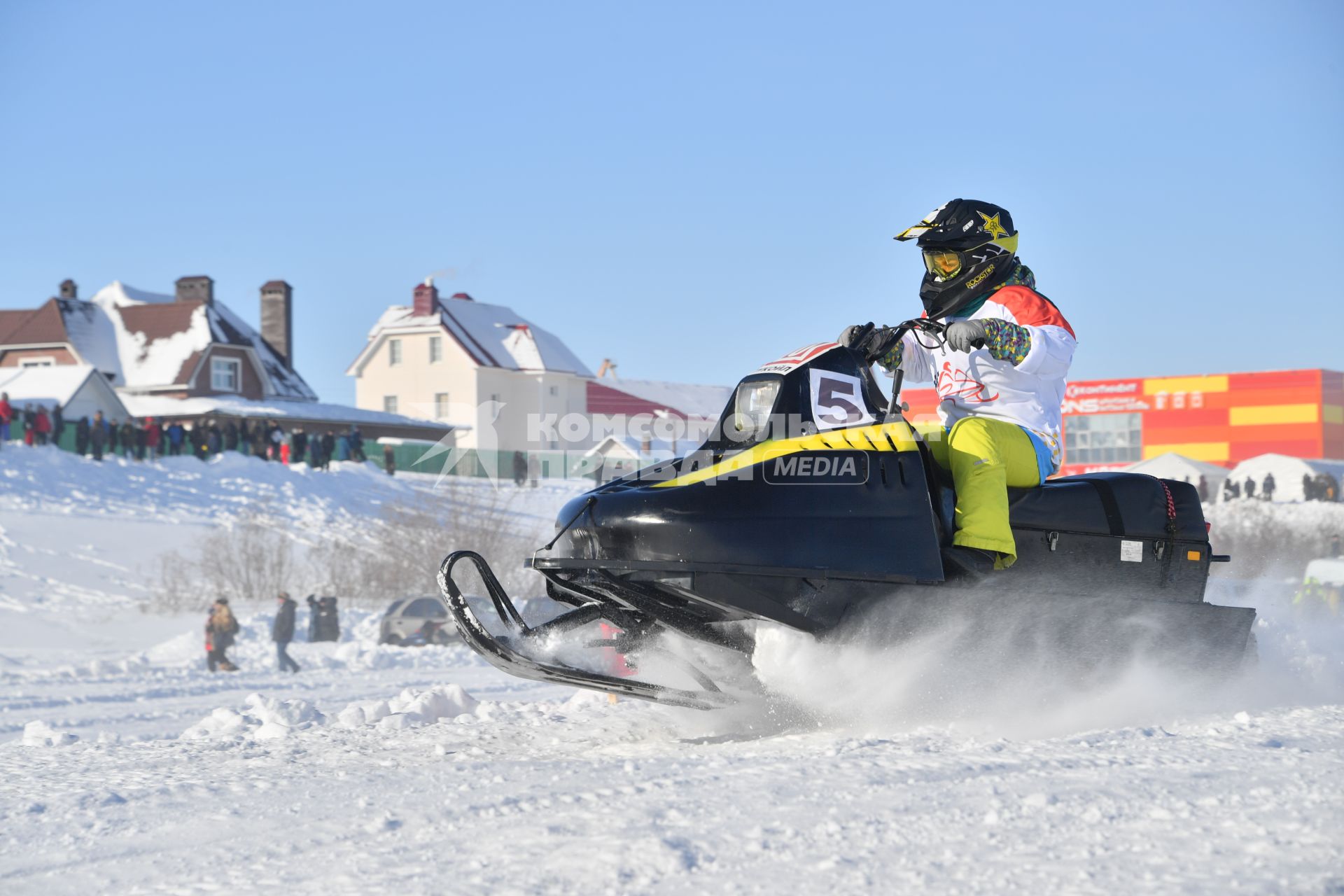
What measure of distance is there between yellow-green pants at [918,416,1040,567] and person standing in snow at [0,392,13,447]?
110ft

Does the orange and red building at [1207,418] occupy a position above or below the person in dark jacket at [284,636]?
above

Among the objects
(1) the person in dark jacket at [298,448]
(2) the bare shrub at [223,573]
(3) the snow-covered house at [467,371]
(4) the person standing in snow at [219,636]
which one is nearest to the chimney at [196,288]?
(3) the snow-covered house at [467,371]

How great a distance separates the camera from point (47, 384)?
140 feet

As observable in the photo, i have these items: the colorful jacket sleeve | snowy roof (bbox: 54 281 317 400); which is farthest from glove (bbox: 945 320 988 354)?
snowy roof (bbox: 54 281 317 400)

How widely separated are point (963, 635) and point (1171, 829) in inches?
73.9

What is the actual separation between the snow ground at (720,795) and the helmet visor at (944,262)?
1.81m

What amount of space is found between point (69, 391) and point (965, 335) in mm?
42094

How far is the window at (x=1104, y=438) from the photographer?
45875mm

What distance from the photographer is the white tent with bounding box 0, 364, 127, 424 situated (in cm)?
4150

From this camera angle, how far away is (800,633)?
492 cm

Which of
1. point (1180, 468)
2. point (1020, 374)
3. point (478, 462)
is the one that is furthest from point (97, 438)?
point (1020, 374)

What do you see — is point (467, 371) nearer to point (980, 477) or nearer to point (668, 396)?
point (668, 396)

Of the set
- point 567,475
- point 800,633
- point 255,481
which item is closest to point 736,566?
point 800,633

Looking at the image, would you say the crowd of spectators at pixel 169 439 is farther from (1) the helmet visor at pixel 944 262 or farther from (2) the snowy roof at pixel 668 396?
(1) the helmet visor at pixel 944 262
